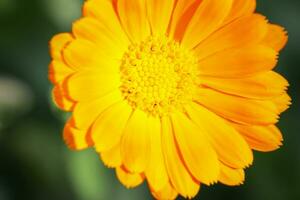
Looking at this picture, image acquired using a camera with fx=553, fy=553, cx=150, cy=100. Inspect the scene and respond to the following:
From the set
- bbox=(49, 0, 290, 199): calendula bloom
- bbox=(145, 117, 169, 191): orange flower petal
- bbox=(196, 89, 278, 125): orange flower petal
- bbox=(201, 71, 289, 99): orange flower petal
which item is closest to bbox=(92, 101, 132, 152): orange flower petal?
bbox=(49, 0, 290, 199): calendula bloom

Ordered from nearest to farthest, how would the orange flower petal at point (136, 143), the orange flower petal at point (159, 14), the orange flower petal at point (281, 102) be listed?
the orange flower petal at point (136, 143) < the orange flower petal at point (159, 14) < the orange flower petal at point (281, 102)

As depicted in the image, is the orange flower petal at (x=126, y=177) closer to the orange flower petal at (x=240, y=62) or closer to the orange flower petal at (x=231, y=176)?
the orange flower petal at (x=231, y=176)

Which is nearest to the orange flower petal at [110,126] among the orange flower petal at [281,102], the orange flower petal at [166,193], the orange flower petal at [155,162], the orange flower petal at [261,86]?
the orange flower petal at [155,162]

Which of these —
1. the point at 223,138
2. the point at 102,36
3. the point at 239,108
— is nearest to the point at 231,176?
the point at 223,138

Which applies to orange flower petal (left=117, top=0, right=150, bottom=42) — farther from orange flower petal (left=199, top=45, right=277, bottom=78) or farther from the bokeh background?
the bokeh background

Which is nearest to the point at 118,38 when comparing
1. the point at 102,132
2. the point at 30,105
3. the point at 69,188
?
the point at 102,132

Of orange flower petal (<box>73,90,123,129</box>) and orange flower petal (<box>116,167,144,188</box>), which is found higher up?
orange flower petal (<box>73,90,123,129</box>)
